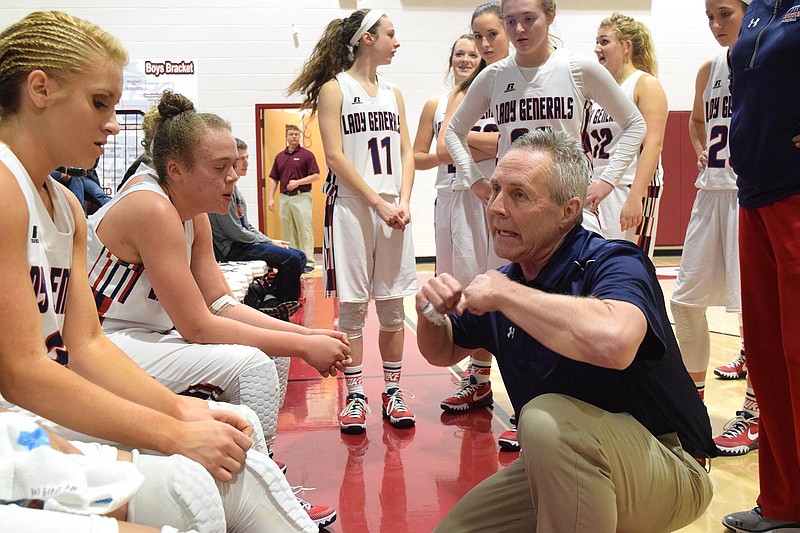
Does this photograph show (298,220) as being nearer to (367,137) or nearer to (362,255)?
(367,137)

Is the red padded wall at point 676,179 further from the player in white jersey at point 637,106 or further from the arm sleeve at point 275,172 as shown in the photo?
the player in white jersey at point 637,106

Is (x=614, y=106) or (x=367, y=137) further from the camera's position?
(x=367, y=137)

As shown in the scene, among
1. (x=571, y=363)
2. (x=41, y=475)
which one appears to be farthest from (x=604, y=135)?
(x=41, y=475)

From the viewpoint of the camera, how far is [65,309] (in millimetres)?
1691

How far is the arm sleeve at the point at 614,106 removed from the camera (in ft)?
10.9

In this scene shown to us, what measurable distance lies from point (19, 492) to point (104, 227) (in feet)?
4.44

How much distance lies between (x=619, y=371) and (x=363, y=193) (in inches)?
90.2

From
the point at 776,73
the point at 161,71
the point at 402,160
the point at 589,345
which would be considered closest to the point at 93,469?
the point at 589,345

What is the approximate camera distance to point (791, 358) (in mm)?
2357

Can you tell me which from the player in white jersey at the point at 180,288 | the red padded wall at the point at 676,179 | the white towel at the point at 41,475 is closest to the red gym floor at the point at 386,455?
the player in white jersey at the point at 180,288

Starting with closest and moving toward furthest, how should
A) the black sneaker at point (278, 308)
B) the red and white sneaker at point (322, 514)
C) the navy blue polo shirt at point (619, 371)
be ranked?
the navy blue polo shirt at point (619, 371) → the red and white sneaker at point (322, 514) → the black sneaker at point (278, 308)

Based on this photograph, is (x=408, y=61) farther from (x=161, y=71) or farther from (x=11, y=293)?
(x=11, y=293)

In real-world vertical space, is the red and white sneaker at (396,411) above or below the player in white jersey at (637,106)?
below

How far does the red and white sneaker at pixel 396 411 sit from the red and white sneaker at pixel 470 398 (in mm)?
220
